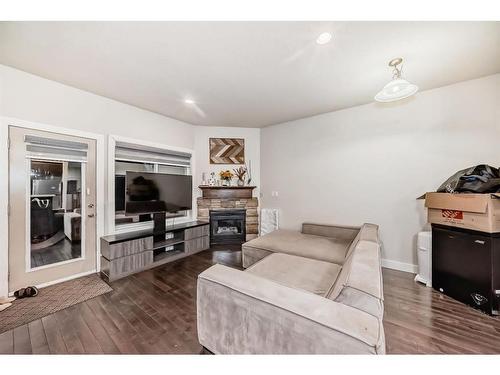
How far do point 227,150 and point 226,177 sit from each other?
622mm

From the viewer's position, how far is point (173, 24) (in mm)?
1662

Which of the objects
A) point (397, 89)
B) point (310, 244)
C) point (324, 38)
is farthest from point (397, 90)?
point (310, 244)

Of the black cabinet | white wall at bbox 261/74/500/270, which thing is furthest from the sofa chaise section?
the black cabinet

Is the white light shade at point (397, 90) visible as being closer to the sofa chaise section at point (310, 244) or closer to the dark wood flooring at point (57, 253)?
the sofa chaise section at point (310, 244)

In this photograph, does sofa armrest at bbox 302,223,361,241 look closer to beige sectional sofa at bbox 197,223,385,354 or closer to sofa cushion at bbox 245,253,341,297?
sofa cushion at bbox 245,253,341,297

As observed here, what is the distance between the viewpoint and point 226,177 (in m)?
4.48

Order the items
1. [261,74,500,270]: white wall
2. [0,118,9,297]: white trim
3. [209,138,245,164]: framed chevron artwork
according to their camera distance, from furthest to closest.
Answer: [209,138,245,164]: framed chevron artwork, [261,74,500,270]: white wall, [0,118,9,297]: white trim

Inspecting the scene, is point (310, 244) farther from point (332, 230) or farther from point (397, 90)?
point (397, 90)

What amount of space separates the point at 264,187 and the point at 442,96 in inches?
127

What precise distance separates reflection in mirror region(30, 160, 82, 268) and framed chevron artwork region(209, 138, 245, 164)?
2.37m

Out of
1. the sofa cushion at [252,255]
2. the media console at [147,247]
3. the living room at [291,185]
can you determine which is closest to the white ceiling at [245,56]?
the living room at [291,185]

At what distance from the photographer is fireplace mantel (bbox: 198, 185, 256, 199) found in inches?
173

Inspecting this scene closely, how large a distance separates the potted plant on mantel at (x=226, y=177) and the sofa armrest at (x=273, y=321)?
312cm

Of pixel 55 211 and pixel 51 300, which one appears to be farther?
pixel 55 211
